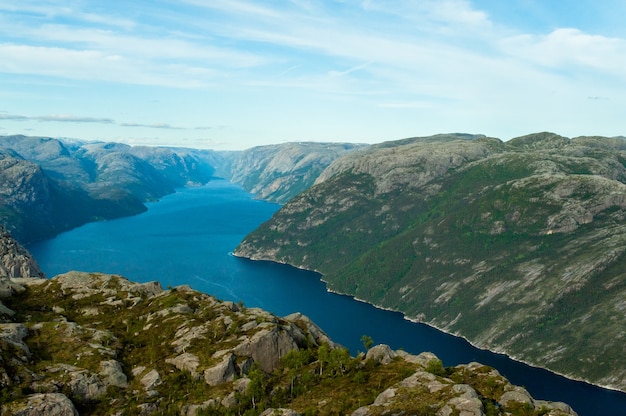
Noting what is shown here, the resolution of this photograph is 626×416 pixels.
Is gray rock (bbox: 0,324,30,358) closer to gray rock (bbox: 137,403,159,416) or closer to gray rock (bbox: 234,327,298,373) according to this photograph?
gray rock (bbox: 137,403,159,416)

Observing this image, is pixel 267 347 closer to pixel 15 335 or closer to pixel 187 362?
pixel 187 362

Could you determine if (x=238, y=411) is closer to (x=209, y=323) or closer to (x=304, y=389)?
(x=304, y=389)

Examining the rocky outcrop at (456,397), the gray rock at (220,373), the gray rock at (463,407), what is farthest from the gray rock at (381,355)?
the gray rock at (220,373)

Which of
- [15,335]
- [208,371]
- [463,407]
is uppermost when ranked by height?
[463,407]

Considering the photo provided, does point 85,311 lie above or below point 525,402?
below

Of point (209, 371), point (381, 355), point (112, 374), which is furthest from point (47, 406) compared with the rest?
point (381, 355)

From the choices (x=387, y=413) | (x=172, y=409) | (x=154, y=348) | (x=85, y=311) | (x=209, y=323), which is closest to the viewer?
(x=387, y=413)

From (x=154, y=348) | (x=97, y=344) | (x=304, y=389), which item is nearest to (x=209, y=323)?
(x=154, y=348)
